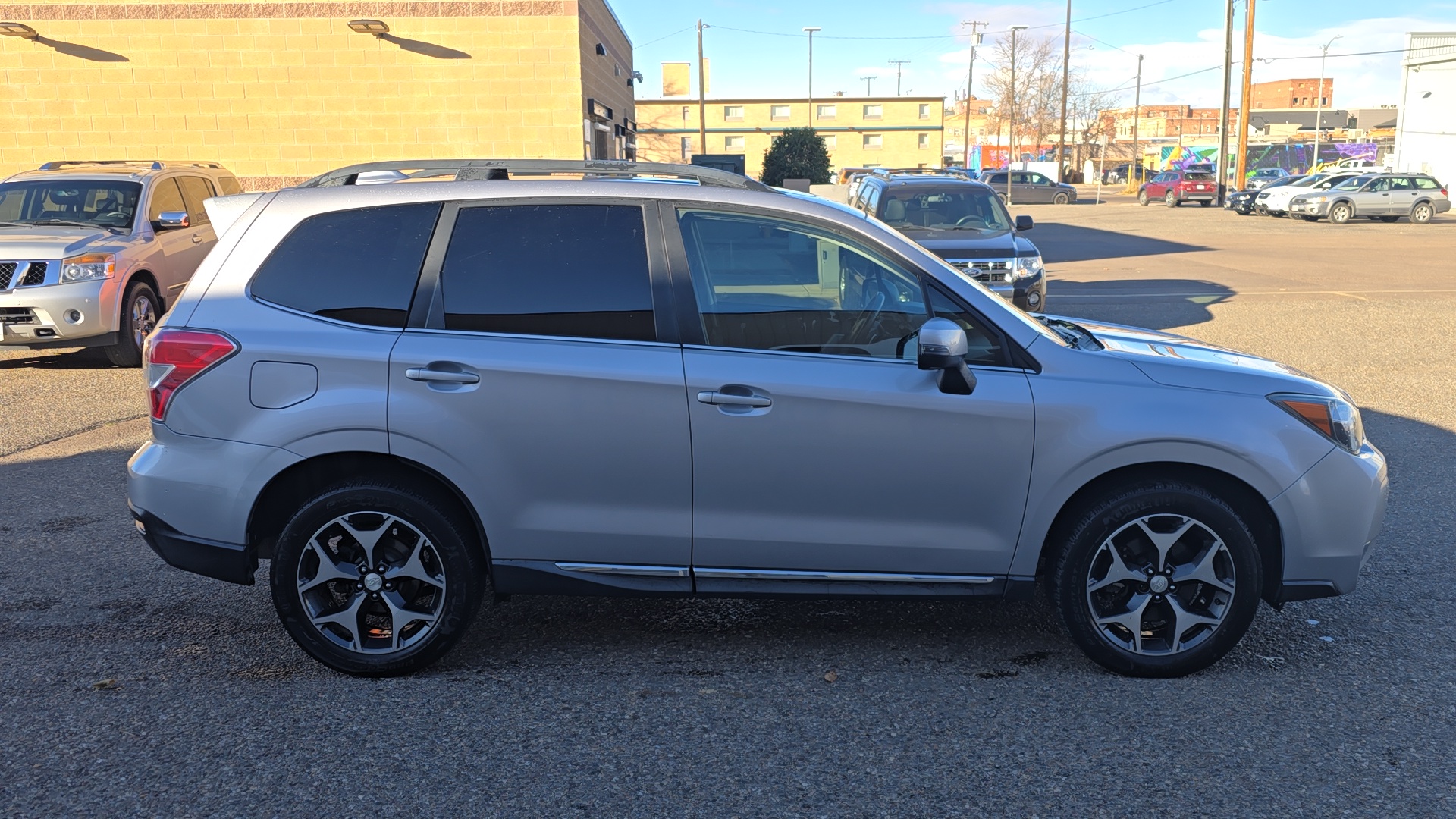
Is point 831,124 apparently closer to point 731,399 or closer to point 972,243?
point 972,243

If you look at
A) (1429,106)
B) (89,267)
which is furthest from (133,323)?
(1429,106)

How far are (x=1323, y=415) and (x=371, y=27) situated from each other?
62.2ft

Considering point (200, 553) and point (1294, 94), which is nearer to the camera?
point (200, 553)

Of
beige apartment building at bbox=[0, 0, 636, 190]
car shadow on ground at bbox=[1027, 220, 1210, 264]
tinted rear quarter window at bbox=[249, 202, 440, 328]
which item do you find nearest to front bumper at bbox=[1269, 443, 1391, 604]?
tinted rear quarter window at bbox=[249, 202, 440, 328]

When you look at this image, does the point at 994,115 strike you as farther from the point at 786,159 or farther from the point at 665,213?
the point at 665,213

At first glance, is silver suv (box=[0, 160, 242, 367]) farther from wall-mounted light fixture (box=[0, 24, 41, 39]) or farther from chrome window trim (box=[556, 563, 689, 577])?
wall-mounted light fixture (box=[0, 24, 41, 39])

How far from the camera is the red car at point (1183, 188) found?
49.7 metres

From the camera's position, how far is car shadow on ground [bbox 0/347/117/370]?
1110cm

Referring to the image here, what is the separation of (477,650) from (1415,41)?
172ft

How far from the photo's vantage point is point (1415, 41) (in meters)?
46.0

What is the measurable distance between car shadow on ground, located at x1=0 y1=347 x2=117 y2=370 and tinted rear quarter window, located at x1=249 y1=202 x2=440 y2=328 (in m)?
8.01

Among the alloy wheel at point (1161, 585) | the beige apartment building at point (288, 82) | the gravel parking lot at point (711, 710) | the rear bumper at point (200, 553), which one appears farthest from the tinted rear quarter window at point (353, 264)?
the beige apartment building at point (288, 82)

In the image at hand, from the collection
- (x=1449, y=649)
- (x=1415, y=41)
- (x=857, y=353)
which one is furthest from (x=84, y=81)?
(x=1415, y=41)

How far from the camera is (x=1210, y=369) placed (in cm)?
409
